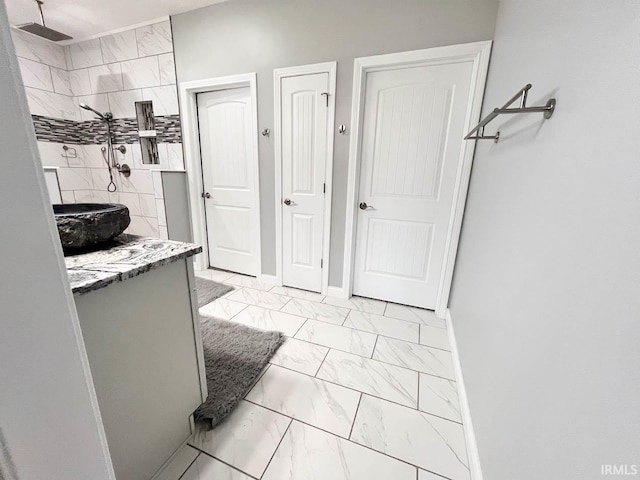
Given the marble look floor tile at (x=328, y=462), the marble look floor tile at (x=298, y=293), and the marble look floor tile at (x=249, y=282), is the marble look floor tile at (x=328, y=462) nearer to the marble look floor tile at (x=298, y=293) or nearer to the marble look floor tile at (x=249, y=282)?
the marble look floor tile at (x=298, y=293)

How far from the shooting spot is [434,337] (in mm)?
1945

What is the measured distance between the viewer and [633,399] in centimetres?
44

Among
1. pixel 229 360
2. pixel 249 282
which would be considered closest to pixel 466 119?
pixel 229 360

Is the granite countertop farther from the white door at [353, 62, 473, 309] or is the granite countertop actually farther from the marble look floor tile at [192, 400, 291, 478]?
the white door at [353, 62, 473, 309]

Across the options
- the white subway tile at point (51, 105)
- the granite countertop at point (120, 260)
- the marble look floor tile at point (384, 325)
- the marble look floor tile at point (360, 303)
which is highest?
the white subway tile at point (51, 105)

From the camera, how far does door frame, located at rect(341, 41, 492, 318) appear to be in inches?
68.4

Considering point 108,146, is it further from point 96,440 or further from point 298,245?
point 96,440

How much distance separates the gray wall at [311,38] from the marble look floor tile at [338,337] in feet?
1.79

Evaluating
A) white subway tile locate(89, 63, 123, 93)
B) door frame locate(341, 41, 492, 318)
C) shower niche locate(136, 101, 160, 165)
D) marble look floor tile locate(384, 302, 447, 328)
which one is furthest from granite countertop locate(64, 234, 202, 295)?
white subway tile locate(89, 63, 123, 93)

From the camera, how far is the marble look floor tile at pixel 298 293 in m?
2.48

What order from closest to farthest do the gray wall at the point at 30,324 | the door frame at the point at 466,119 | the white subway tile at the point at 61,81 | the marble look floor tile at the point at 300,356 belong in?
1. the gray wall at the point at 30,324
2. the marble look floor tile at the point at 300,356
3. the door frame at the point at 466,119
4. the white subway tile at the point at 61,81

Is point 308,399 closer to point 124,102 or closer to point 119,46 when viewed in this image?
point 124,102

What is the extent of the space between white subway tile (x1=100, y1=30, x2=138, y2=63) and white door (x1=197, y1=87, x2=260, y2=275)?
962 millimetres

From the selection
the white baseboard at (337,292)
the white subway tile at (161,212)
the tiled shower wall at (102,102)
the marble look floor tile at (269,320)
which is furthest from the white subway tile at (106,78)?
the white baseboard at (337,292)
